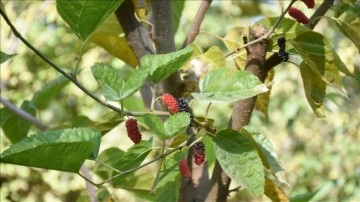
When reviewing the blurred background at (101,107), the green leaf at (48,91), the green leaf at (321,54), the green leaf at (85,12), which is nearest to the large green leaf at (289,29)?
the green leaf at (321,54)

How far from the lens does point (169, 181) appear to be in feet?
2.14

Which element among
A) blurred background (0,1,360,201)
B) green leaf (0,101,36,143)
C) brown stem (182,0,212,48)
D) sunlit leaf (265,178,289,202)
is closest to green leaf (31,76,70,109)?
green leaf (0,101,36,143)

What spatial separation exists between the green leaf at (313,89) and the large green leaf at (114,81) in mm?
227

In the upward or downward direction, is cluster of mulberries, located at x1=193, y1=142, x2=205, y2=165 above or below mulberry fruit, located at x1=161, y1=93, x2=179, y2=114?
below

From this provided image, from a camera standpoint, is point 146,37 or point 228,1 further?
point 228,1

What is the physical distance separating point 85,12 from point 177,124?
119 millimetres

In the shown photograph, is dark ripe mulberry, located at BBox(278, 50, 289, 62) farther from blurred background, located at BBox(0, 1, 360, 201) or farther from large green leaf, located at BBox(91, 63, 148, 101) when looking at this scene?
blurred background, located at BBox(0, 1, 360, 201)

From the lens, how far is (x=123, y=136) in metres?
3.68

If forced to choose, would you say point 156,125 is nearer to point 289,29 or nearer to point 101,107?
point 289,29

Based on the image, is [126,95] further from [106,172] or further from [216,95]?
[106,172]

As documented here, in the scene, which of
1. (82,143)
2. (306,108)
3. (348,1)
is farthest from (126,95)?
(306,108)

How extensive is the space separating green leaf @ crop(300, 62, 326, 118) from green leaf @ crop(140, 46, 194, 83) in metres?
0.19

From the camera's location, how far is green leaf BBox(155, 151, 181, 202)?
647 mm

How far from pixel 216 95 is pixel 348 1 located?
0.33 metres
